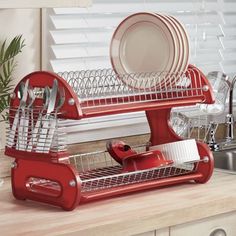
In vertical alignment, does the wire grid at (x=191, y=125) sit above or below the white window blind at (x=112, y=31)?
below

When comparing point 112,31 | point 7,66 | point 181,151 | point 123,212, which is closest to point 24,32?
point 7,66

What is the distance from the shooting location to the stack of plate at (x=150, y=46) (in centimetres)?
259

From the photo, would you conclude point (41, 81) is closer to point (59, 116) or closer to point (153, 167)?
point (59, 116)

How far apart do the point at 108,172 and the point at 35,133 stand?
41 centimetres

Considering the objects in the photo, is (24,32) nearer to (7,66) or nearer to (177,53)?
(7,66)

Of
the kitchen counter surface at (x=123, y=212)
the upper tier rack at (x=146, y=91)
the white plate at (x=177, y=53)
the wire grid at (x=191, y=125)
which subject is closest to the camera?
the kitchen counter surface at (x=123, y=212)

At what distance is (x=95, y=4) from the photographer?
2910mm

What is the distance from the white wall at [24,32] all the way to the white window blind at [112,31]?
3 cm

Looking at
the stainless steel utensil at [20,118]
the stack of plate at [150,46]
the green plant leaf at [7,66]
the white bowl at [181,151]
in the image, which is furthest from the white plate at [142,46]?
the stainless steel utensil at [20,118]

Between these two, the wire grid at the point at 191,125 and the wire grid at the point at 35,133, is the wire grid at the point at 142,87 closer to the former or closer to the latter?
the wire grid at the point at 35,133

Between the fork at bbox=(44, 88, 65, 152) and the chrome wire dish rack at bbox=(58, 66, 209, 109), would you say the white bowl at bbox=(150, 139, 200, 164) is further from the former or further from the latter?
the fork at bbox=(44, 88, 65, 152)

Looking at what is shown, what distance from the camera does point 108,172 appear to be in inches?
103

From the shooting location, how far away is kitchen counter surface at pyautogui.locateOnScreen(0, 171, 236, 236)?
84.2 inches

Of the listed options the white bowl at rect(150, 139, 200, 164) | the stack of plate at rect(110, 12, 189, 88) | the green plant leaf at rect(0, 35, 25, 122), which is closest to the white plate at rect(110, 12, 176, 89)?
the stack of plate at rect(110, 12, 189, 88)
